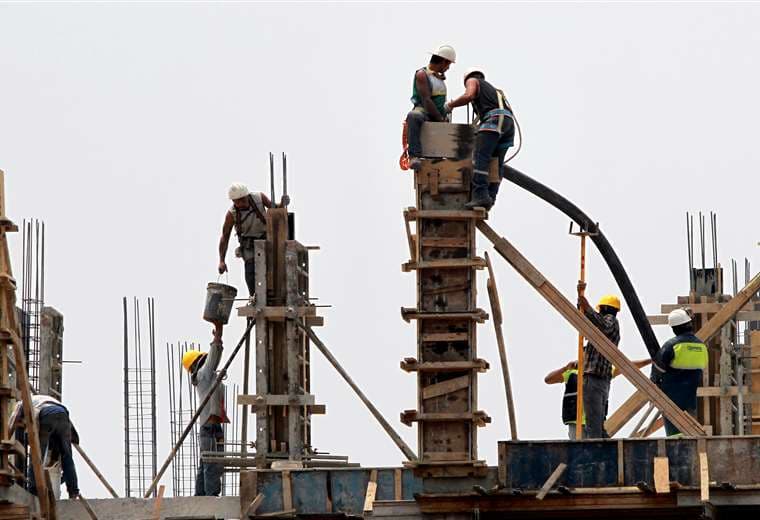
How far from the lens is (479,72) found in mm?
28734

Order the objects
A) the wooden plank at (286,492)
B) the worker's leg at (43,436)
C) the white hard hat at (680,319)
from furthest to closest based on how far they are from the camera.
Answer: the white hard hat at (680,319), the worker's leg at (43,436), the wooden plank at (286,492)

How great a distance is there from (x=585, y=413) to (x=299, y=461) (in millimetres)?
3587

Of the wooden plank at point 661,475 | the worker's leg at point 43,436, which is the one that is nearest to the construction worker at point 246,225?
the worker's leg at point 43,436

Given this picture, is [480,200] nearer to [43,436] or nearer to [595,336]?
[595,336]

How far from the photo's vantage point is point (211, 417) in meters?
31.3

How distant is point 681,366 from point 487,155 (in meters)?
3.74

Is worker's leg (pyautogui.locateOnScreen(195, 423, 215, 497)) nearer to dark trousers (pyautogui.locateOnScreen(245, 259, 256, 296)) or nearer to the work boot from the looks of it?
dark trousers (pyautogui.locateOnScreen(245, 259, 256, 296))

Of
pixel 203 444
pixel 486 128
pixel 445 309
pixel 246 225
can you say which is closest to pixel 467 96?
pixel 486 128

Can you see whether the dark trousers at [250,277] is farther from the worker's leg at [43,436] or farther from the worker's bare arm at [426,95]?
the worker's bare arm at [426,95]

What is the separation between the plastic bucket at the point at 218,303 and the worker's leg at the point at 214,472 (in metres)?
1.44

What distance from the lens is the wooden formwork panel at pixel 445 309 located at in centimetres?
2700

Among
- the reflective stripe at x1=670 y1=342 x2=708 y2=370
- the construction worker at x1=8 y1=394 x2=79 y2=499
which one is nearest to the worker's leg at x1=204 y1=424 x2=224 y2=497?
the construction worker at x1=8 y1=394 x2=79 y2=499

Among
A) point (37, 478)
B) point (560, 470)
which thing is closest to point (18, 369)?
point (37, 478)

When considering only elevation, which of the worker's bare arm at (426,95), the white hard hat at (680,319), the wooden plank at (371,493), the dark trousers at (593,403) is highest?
the worker's bare arm at (426,95)
